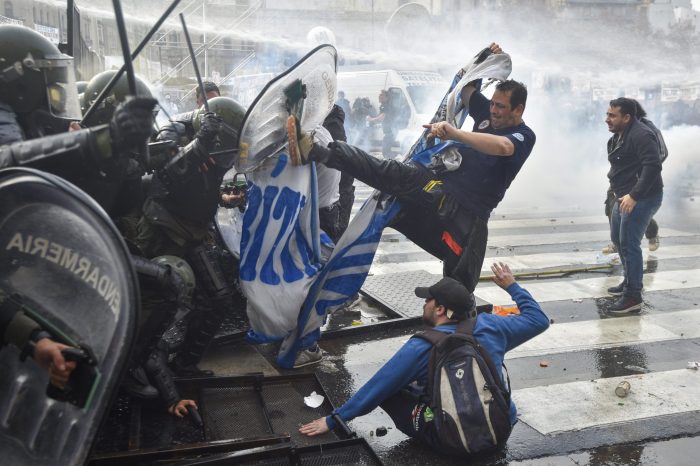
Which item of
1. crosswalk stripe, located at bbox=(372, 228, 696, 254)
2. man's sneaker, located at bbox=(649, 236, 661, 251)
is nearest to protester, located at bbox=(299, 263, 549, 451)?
crosswalk stripe, located at bbox=(372, 228, 696, 254)

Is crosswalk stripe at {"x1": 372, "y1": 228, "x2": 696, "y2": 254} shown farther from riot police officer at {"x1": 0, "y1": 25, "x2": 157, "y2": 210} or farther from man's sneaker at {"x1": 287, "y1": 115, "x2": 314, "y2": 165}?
riot police officer at {"x1": 0, "y1": 25, "x2": 157, "y2": 210}

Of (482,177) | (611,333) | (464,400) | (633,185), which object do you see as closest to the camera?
(464,400)

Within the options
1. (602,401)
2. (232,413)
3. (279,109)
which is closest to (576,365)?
(602,401)

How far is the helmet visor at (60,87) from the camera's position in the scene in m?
3.48

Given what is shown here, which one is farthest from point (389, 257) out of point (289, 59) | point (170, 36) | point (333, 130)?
point (170, 36)

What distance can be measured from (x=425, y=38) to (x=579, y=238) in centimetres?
1810

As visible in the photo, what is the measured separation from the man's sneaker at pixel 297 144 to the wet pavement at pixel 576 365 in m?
1.47

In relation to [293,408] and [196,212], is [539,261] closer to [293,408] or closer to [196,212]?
[293,408]

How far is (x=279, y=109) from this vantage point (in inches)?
150

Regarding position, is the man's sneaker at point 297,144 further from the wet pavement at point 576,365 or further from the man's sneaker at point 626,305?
the man's sneaker at point 626,305

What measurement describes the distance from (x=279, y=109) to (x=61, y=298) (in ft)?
6.51

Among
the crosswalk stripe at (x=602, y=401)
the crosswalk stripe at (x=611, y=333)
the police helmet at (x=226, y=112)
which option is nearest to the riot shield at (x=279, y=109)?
the police helmet at (x=226, y=112)

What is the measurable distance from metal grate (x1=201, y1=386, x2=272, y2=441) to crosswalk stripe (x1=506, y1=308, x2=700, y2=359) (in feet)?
6.61

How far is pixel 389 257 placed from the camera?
8172mm
